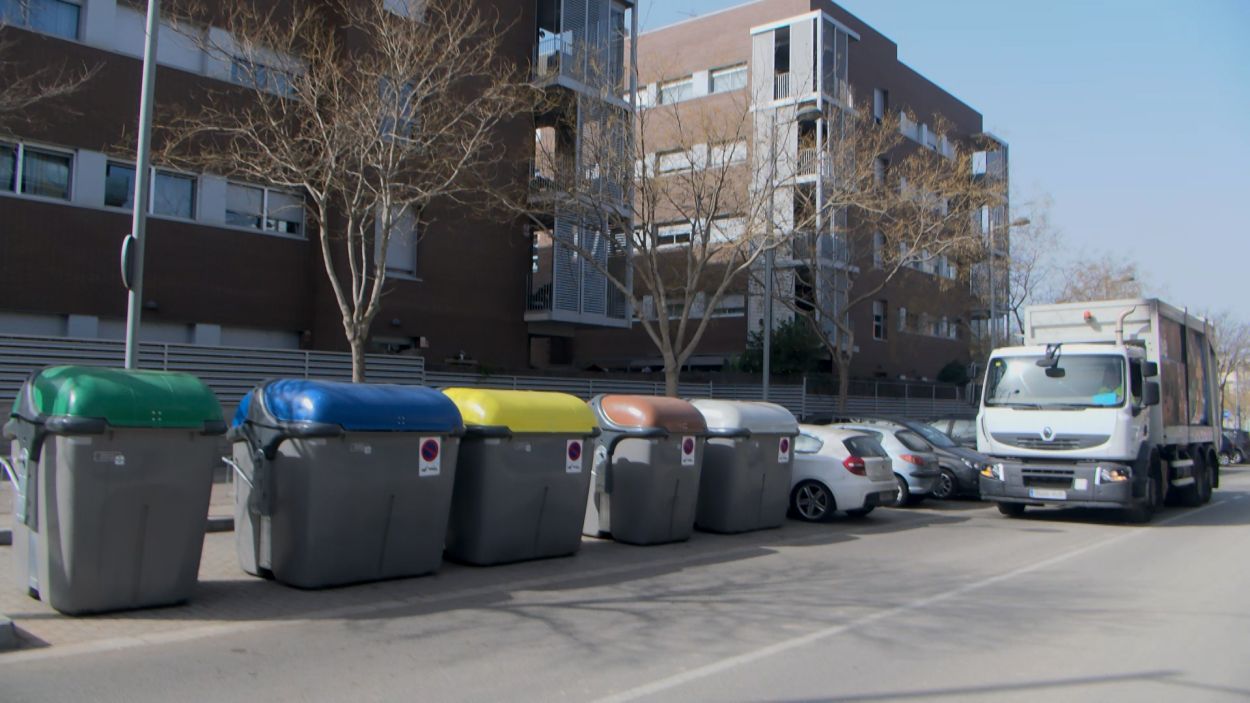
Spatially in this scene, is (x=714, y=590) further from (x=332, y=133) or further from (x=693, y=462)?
Result: (x=332, y=133)

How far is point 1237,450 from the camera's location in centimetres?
3950

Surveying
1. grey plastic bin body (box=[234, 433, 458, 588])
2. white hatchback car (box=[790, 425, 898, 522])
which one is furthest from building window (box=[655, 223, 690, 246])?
grey plastic bin body (box=[234, 433, 458, 588])

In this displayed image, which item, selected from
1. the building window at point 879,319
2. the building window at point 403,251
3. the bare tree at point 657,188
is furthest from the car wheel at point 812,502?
the building window at point 879,319

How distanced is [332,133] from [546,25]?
38.9 ft

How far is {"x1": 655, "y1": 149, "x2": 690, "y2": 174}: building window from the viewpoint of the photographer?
21.1 m

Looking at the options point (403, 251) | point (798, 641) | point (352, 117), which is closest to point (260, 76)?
point (352, 117)

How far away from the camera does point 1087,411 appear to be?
14.9 m

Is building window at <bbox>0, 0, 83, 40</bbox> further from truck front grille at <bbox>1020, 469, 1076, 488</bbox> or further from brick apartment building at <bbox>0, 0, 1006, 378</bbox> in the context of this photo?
truck front grille at <bbox>1020, 469, 1076, 488</bbox>

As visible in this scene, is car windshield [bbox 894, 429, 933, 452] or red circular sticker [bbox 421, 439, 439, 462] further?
car windshield [bbox 894, 429, 933, 452]

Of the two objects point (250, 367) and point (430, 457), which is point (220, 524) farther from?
point (250, 367)

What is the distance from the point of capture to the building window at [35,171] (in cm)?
1688

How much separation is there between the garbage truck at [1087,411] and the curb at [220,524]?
1119 cm

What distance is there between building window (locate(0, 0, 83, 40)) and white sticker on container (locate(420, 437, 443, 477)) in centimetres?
1251

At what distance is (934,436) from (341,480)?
14.1 meters
